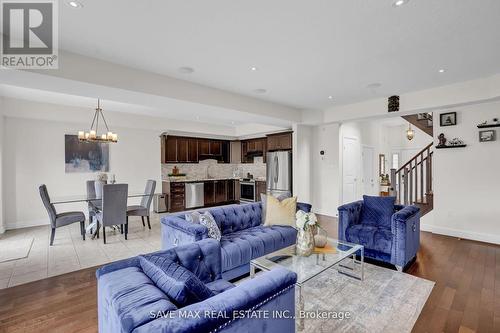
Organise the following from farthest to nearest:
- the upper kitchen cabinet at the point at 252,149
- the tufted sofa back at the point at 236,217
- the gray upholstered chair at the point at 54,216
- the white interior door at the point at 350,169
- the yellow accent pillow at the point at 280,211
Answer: the upper kitchen cabinet at the point at 252,149 < the white interior door at the point at 350,169 < the gray upholstered chair at the point at 54,216 < the yellow accent pillow at the point at 280,211 < the tufted sofa back at the point at 236,217

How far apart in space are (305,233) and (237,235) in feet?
3.10

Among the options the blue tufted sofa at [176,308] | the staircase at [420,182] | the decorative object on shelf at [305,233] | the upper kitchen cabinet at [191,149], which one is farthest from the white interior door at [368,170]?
the blue tufted sofa at [176,308]

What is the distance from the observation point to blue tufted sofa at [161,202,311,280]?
2.65 m

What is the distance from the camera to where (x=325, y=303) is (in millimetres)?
2398

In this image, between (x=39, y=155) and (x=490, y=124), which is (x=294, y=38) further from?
(x=39, y=155)

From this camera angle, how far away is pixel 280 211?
11.9ft

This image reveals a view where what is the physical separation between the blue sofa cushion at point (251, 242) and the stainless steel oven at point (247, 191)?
4293 mm

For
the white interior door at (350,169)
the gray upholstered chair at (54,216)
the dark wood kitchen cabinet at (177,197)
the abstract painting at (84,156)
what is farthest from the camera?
the dark wood kitchen cabinet at (177,197)

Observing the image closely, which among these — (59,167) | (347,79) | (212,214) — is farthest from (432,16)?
(59,167)

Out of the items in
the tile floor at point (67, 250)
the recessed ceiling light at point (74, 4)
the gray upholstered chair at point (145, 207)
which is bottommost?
the tile floor at point (67, 250)

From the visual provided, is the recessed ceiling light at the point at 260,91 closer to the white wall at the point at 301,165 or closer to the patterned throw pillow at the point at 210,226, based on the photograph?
the white wall at the point at 301,165

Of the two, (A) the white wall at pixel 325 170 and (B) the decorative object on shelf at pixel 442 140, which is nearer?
(B) the decorative object on shelf at pixel 442 140

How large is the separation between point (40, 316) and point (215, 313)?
222 centimetres

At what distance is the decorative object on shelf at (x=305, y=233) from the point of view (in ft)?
8.32
